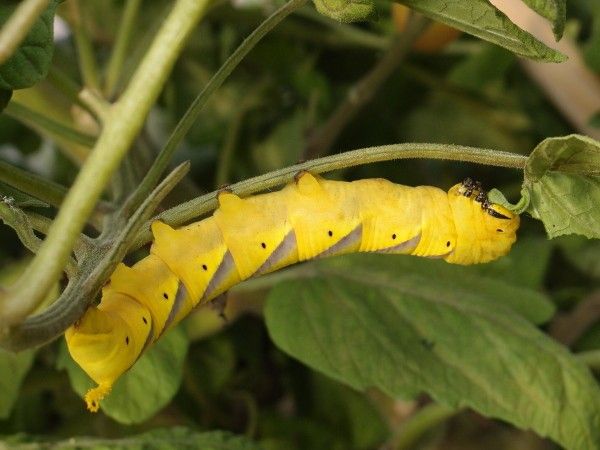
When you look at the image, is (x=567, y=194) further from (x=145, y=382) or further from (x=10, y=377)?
(x=10, y=377)

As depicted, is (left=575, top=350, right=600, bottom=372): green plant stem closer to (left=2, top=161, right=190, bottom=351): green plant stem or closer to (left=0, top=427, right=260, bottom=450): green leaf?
(left=0, top=427, right=260, bottom=450): green leaf

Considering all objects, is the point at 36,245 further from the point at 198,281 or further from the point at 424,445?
the point at 424,445

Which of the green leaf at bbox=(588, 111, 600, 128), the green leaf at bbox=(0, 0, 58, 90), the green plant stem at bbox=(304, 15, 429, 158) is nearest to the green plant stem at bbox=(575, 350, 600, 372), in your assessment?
the green leaf at bbox=(588, 111, 600, 128)

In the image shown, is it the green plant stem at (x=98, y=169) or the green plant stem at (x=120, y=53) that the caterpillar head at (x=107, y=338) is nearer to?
the green plant stem at (x=98, y=169)

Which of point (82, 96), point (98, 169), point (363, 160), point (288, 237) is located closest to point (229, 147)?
point (82, 96)

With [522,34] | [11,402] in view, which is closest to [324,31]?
[11,402]

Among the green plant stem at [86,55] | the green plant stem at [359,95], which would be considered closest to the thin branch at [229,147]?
the green plant stem at [359,95]
